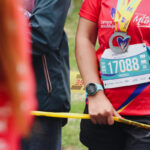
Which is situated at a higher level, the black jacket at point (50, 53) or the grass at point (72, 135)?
the black jacket at point (50, 53)

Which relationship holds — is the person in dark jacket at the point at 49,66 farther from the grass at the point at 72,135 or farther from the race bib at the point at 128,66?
the grass at the point at 72,135

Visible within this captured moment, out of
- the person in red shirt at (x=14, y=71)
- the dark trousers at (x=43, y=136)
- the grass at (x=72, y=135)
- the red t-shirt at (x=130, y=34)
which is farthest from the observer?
the grass at (x=72, y=135)

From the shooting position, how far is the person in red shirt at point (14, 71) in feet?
2.51

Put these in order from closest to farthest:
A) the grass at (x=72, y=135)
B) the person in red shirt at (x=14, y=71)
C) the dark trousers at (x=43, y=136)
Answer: the person in red shirt at (x=14, y=71) < the dark trousers at (x=43, y=136) < the grass at (x=72, y=135)

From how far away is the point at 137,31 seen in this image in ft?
6.69

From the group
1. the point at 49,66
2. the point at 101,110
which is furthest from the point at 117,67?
the point at 49,66

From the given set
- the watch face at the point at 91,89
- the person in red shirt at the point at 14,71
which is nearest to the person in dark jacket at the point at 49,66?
the watch face at the point at 91,89

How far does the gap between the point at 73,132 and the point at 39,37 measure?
2461 millimetres

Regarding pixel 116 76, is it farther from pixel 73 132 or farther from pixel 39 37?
pixel 73 132

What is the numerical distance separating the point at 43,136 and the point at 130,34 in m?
0.74

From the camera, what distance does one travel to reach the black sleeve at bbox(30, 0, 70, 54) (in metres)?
2.04

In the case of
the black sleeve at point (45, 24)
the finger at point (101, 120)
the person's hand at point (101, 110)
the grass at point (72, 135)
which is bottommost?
the grass at point (72, 135)

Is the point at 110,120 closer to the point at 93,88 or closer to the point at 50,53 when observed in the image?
the point at 93,88

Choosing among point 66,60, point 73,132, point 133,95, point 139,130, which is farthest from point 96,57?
point 73,132
